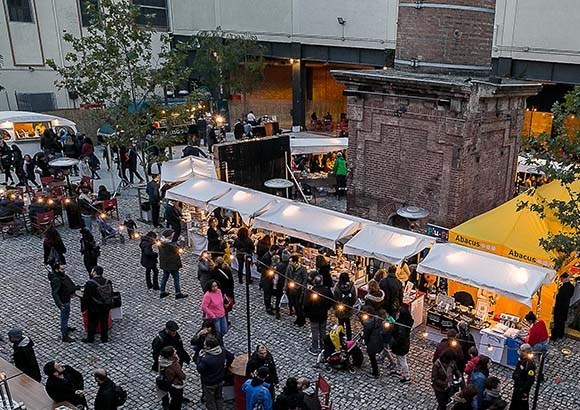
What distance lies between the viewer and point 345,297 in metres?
10.3

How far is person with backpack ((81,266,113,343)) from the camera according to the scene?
10.3m

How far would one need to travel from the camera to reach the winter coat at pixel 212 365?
Answer: 26.2 feet

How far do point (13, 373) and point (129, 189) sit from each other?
43.0 ft

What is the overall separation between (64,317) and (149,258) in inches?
93.9

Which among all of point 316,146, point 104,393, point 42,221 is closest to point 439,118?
point 316,146

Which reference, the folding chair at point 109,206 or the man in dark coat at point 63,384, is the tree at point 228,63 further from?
the man in dark coat at point 63,384

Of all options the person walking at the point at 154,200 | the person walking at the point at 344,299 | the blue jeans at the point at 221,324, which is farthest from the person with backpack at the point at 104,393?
the person walking at the point at 154,200

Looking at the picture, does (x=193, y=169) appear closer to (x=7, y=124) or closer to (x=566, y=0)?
(x=7, y=124)

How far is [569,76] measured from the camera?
24.2 metres

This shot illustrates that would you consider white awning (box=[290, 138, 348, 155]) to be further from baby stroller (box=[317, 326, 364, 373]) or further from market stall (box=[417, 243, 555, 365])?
baby stroller (box=[317, 326, 364, 373])

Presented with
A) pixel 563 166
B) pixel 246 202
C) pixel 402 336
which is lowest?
pixel 402 336

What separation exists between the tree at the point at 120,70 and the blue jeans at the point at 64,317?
8.17 metres

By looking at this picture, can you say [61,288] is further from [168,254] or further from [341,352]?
[341,352]

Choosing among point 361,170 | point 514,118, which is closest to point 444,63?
point 514,118
